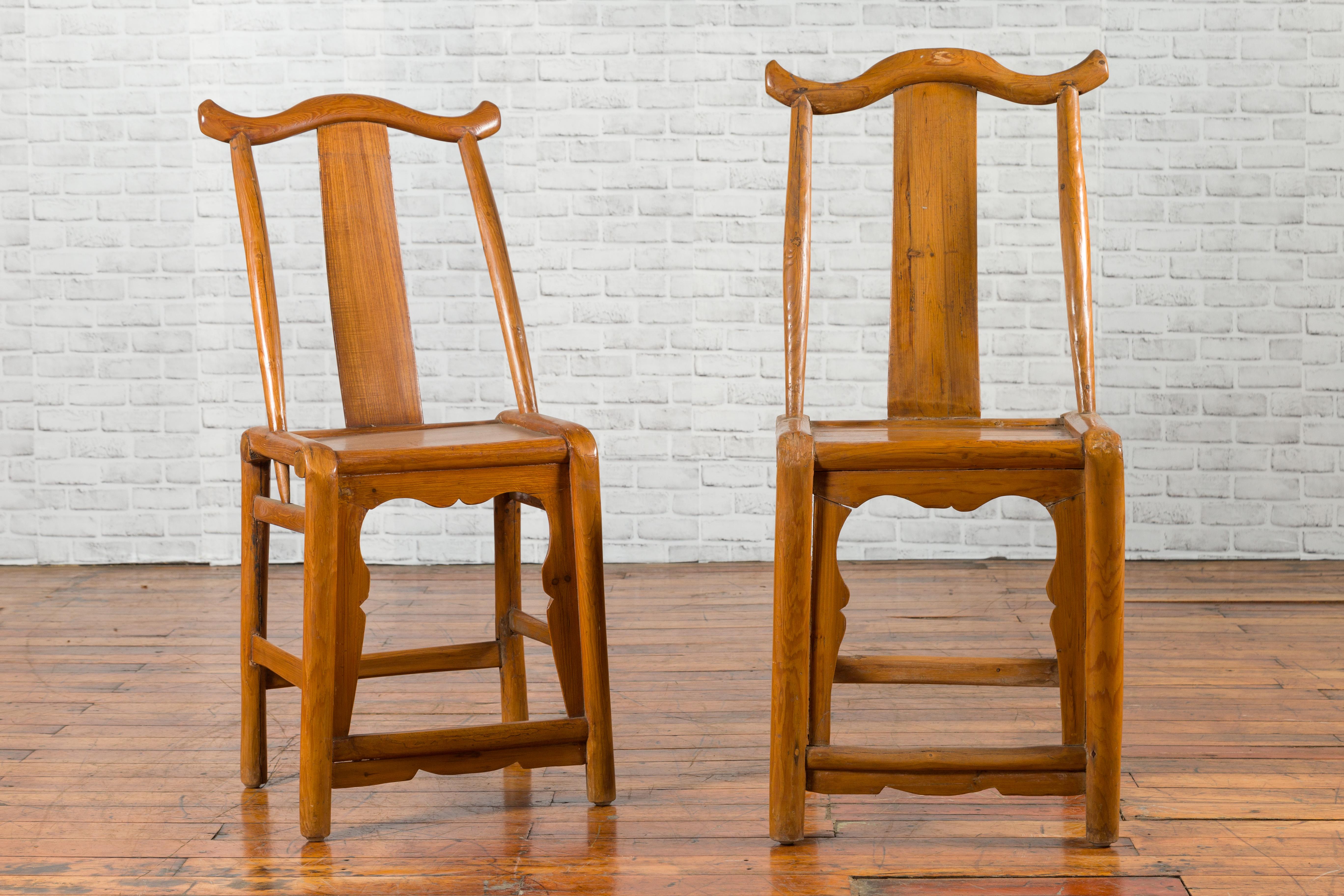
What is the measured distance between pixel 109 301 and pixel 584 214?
119 centimetres

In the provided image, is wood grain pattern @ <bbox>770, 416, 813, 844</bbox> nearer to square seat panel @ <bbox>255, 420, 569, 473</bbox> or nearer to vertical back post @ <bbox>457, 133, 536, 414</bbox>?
square seat panel @ <bbox>255, 420, 569, 473</bbox>

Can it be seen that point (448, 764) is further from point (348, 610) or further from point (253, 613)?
point (253, 613)

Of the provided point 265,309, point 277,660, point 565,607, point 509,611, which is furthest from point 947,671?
point 265,309

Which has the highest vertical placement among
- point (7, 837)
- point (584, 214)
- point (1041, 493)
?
point (584, 214)

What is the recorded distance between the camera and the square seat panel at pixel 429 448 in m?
1.47

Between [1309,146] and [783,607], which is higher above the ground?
[1309,146]

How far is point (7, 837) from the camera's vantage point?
156cm

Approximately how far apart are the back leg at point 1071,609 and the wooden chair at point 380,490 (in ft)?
1.81

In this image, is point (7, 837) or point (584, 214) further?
point (584, 214)

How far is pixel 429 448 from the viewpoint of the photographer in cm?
150

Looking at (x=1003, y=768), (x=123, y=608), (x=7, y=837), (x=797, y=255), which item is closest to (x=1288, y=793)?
(x=1003, y=768)

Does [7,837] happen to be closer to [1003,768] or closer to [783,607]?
[783,607]

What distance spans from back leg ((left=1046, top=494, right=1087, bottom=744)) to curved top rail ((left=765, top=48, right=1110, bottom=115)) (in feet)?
1.92

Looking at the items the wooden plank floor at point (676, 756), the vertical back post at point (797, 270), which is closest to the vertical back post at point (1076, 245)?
the vertical back post at point (797, 270)
